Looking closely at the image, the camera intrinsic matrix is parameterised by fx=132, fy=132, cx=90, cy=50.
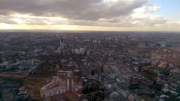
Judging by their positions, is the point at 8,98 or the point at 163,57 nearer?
the point at 8,98

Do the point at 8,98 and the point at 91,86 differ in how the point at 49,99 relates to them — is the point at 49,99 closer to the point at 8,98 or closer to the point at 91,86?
the point at 8,98

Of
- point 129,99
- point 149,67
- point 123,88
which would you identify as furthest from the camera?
point 149,67

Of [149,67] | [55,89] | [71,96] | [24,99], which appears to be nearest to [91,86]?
[71,96]

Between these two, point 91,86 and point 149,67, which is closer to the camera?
point 91,86

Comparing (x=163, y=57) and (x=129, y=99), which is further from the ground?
(x=163, y=57)

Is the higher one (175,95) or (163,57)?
(163,57)

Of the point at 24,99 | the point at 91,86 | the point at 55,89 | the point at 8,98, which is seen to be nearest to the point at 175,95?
the point at 91,86

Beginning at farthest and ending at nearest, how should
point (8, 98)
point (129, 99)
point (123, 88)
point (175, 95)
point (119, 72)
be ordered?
point (119, 72) → point (123, 88) → point (175, 95) → point (129, 99) → point (8, 98)

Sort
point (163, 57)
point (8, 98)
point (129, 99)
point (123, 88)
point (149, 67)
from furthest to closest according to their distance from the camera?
point (163, 57) < point (149, 67) < point (123, 88) < point (129, 99) < point (8, 98)

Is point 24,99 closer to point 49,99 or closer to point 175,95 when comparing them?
point 49,99
